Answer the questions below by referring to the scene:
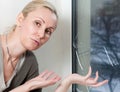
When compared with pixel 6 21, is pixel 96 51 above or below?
below

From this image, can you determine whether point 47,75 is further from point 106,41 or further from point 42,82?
point 106,41

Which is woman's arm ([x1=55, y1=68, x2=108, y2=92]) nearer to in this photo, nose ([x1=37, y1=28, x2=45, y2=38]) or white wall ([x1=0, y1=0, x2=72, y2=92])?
nose ([x1=37, y1=28, x2=45, y2=38])

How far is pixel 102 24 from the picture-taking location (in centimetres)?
144

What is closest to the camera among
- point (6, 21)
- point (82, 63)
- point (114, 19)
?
point (114, 19)

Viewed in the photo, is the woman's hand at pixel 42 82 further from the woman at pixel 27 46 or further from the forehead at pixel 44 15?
the forehead at pixel 44 15

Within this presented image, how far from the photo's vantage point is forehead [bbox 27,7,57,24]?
1.09 meters

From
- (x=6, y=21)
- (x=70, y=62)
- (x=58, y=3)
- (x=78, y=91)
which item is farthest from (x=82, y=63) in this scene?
(x=6, y=21)

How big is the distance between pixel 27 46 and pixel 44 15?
0.17 metres

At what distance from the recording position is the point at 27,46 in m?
1.13

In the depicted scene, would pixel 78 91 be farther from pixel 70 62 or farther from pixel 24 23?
pixel 24 23

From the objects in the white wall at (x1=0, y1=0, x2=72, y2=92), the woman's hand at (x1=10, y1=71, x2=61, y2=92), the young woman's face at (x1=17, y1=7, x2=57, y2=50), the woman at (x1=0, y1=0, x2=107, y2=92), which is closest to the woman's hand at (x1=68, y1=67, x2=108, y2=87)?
the woman at (x1=0, y1=0, x2=107, y2=92)

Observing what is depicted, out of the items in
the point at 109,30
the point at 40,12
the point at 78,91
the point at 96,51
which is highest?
the point at 40,12

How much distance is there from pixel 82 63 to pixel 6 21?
1.87 ft

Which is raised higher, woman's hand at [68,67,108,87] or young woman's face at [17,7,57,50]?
young woman's face at [17,7,57,50]
